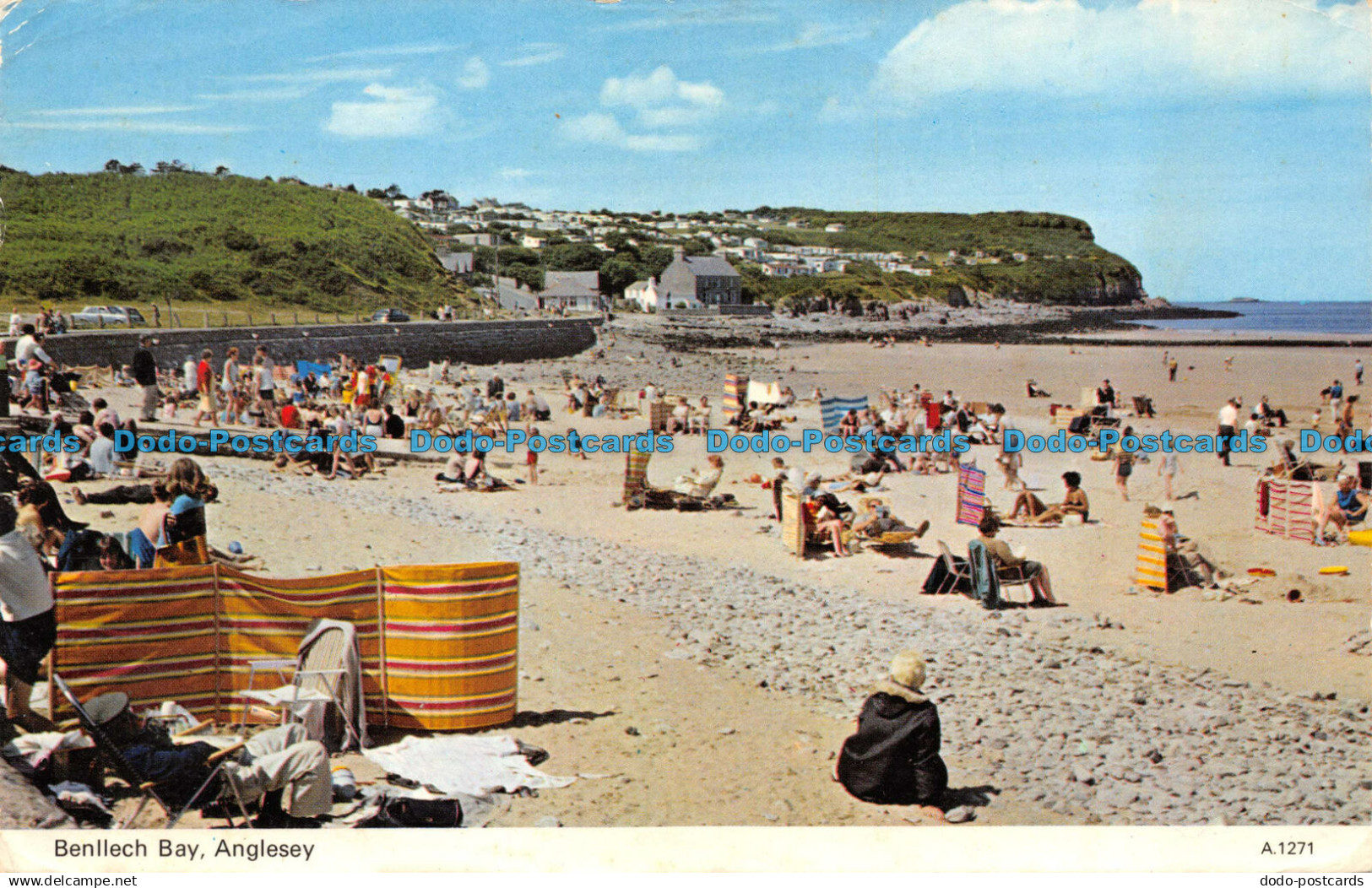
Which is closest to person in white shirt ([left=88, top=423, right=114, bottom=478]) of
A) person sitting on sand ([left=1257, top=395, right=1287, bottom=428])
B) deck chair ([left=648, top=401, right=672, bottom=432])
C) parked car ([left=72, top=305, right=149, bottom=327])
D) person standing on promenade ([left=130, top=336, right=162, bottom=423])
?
person standing on promenade ([left=130, top=336, right=162, bottom=423])

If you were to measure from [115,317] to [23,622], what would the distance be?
296 inches

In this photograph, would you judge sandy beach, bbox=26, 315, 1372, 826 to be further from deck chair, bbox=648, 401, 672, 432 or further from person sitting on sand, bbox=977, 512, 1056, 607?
deck chair, bbox=648, 401, 672, 432

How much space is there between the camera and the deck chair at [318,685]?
4.91 m

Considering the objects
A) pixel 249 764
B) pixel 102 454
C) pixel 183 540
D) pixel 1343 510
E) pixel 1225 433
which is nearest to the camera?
pixel 249 764

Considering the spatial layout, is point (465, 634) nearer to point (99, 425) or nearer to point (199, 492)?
point (199, 492)

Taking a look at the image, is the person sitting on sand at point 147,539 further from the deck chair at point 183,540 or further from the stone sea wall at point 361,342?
the stone sea wall at point 361,342

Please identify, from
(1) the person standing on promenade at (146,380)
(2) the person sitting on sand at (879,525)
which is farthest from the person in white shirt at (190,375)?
(2) the person sitting on sand at (879,525)

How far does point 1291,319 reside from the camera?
20438mm

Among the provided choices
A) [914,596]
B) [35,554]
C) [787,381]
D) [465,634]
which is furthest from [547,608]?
[787,381]

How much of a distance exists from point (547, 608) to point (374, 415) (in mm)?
5945

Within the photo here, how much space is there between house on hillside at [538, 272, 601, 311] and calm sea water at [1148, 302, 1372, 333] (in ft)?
23.0

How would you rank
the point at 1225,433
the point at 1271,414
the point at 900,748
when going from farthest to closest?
1. the point at 1271,414
2. the point at 1225,433
3. the point at 900,748

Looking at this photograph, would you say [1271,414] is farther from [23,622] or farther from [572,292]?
[23,622]

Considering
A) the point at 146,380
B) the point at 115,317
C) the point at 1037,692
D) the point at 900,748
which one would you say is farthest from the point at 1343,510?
the point at 115,317
